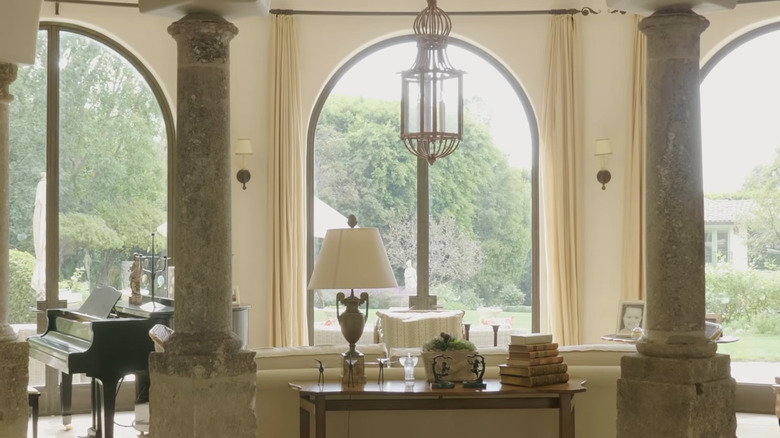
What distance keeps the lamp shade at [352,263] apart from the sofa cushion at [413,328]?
11.6 ft

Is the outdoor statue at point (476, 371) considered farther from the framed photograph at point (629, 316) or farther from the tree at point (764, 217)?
the tree at point (764, 217)

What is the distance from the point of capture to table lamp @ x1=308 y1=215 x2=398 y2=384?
500 centimetres

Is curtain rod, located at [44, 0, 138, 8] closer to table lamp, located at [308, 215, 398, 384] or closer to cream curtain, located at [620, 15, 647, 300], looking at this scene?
Result: cream curtain, located at [620, 15, 647, 300]

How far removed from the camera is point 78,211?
8930mm

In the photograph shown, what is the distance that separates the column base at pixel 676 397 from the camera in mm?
4297

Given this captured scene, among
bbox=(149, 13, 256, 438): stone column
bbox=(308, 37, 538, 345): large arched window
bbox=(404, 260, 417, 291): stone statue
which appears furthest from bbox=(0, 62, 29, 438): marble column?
bbox=(404, 260, 417, 291): stone statue

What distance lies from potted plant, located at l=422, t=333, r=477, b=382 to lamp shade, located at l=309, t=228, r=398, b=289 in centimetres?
42

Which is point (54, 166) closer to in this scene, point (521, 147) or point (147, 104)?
point (147, 104)

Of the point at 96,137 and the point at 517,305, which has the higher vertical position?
the point at 96,137

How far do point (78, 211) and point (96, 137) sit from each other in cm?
70

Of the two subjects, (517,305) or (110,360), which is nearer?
(110,360)

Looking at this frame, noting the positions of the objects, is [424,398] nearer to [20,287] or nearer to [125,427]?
[125,427]

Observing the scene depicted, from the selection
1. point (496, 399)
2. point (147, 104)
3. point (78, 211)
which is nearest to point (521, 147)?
point (147, 104)

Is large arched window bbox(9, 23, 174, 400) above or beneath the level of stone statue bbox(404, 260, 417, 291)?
above
